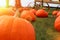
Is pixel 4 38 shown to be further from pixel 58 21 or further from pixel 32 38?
pixel 58 21

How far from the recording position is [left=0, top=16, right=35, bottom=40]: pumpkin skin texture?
2.26 feet

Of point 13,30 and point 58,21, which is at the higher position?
point 13,30

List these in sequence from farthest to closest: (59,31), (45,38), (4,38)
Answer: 1. (59,31)
2. (45,38)
3. (4,38)

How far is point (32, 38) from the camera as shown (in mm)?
752

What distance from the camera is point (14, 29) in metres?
0.71

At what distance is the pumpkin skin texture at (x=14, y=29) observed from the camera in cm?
69

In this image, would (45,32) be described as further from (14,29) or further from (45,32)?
(14,29)

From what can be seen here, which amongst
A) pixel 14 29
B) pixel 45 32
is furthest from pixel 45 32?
pixel 14 29

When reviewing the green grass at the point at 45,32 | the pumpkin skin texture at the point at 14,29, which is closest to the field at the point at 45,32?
the green grass at the point at 45,32

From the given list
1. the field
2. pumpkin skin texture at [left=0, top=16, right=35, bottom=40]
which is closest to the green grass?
the field

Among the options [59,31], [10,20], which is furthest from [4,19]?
[59,31]

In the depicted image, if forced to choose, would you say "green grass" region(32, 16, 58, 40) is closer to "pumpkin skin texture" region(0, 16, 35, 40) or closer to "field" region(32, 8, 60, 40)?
"field" region(32, 8, 60, 40)

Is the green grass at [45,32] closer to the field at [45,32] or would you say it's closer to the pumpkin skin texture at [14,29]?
the field at [45,32]

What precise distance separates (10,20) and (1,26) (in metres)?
0.06
